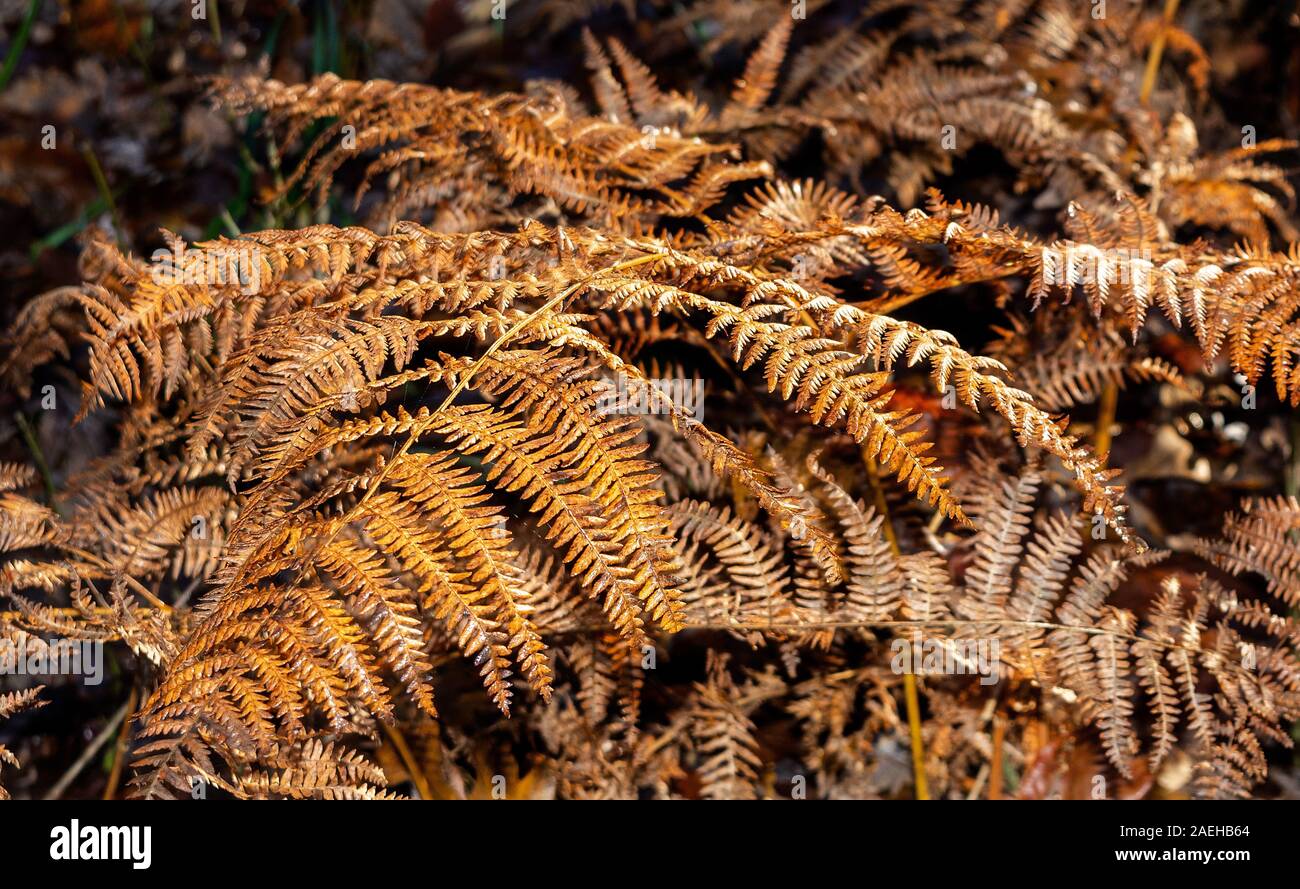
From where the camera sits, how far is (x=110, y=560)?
170cm

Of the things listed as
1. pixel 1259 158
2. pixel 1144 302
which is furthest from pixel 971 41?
pixel 1144 302

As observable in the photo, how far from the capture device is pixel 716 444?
1179 mm

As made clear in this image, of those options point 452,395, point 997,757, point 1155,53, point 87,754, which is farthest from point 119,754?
point 1155,53

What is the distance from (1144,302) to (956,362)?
381 mm

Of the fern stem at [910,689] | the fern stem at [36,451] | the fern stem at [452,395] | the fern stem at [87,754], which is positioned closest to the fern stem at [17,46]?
the fern stem at [36,451]

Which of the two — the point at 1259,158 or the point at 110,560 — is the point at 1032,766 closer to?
the point at 1259,158

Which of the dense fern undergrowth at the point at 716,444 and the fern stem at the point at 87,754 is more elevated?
the dense fern undergrowth at the point at 716,444

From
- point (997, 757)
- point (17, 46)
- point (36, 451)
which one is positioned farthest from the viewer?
point (17, 46)

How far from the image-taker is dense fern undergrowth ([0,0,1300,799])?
119 centimetres

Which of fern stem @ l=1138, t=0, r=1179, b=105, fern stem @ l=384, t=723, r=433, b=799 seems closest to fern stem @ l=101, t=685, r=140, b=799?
fern stem @ l=384, t=723, r=433, b=799

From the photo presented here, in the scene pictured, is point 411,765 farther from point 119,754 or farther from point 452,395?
point 452,395

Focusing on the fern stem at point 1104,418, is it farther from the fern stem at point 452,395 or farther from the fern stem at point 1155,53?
the fern stem at point 452,395

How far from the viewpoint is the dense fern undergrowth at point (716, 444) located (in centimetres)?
119

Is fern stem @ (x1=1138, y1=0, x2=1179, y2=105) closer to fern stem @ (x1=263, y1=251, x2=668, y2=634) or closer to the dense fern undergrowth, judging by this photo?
the dense fern undergrowth
